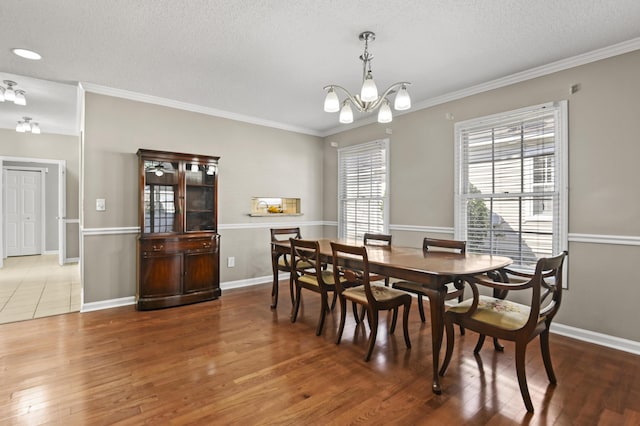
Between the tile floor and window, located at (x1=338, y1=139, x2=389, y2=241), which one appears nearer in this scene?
the tile floor

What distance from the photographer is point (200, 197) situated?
429cm

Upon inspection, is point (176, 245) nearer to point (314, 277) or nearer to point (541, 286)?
point (314, 277)

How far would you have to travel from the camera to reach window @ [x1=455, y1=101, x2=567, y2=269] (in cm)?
309

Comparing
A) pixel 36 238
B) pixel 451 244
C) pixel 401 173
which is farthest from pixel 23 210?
pixel 451 244

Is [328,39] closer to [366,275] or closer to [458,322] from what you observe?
[366,275]

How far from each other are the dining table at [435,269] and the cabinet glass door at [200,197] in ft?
6.89

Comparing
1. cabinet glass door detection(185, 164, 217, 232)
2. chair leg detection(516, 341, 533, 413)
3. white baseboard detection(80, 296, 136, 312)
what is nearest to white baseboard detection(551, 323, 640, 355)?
chair leg detection(516, 341, 533, 413)

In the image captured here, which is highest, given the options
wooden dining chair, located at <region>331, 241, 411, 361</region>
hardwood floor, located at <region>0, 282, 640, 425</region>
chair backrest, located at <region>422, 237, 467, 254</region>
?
chair backrest, located at <region>422, 237, 467, 254</region>

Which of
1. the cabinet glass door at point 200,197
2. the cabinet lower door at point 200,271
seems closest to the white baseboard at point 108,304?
the cabinet lower door at point 200,271

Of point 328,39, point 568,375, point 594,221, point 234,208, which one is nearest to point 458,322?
point 568,375

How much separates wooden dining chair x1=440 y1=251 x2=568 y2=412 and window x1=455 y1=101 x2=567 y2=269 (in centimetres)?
118

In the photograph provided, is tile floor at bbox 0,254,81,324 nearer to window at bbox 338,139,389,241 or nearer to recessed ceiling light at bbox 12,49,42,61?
recessed ceiling light at bbox 12,49,42,61

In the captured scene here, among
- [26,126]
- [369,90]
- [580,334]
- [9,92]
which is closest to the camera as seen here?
[369,90]

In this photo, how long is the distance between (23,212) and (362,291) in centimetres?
880
